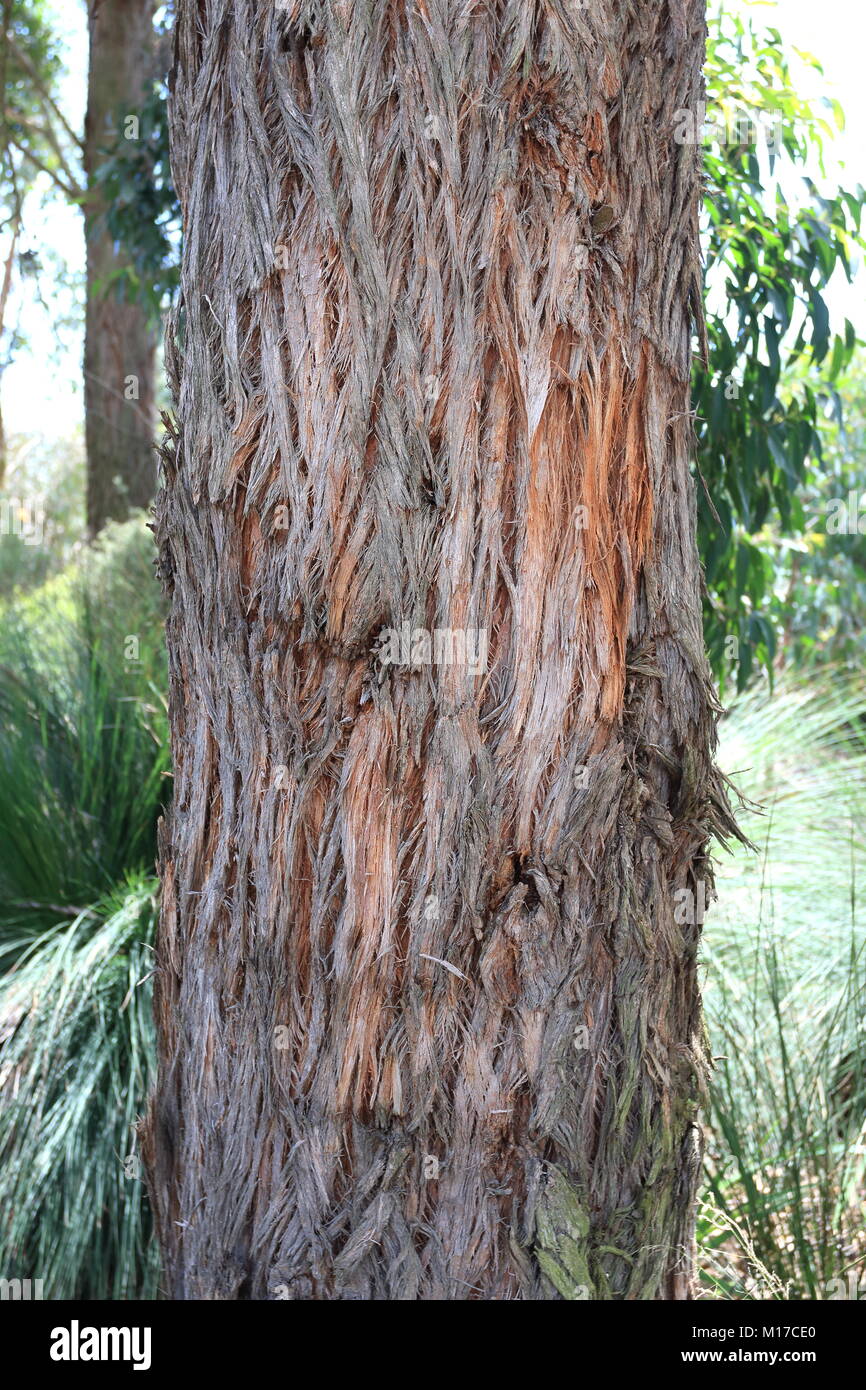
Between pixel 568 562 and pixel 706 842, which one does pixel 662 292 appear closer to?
pixel 568 562

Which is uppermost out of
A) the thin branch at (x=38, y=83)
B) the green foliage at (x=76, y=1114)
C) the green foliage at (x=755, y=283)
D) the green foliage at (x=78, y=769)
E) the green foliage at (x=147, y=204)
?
the thin branch at (x=38, y=83)

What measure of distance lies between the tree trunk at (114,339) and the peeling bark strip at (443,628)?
5879 millimetres

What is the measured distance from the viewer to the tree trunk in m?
7.14

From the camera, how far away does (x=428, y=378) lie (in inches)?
56.2

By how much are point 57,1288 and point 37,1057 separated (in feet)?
1.68

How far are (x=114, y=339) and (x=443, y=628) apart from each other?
265 inches

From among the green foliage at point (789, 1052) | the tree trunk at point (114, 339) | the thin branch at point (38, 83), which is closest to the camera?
the green foliage at point (789, 1052)

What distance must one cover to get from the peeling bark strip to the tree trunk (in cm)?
588

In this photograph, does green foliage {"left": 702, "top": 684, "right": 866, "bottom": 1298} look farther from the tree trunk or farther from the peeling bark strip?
the tree trunk

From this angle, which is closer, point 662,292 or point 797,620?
point 662,292

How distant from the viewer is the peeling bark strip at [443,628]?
55.9 inches

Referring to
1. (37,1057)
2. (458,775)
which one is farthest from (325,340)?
(37,1057)

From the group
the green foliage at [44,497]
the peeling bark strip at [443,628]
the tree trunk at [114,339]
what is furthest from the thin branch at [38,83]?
the peeling bark strip at [443,628]

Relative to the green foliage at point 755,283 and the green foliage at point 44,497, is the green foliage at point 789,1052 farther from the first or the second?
the green foliage at point 44,497
